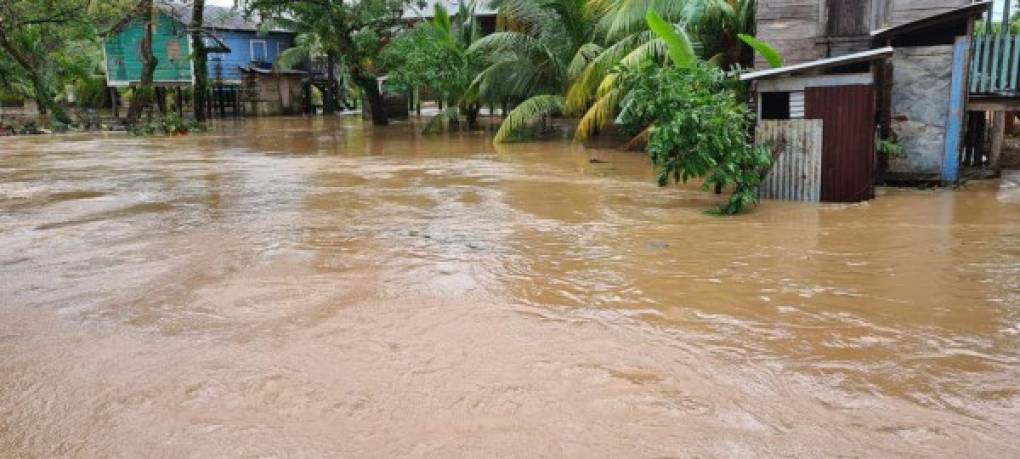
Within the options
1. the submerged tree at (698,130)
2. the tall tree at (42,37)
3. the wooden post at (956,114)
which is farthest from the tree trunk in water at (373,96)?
the wooden post at (956,114)

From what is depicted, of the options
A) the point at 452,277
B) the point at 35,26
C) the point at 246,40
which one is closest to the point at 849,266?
the point at 452,277

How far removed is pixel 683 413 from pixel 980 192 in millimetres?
8106

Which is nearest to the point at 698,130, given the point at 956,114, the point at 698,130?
the point at 698,130

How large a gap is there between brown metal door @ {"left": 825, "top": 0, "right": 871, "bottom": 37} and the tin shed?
2.41 m

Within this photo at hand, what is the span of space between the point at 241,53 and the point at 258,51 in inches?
36.9

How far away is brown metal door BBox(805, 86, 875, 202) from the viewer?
9.15 metres

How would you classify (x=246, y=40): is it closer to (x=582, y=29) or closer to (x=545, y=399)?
(x=582, y=29)

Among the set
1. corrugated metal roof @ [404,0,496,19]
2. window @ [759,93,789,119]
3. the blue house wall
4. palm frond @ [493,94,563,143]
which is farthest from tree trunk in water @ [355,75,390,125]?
window @ [759,93,789,119]

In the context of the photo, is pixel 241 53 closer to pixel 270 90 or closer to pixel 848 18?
pixel 270 90

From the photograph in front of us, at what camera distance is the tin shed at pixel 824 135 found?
9.16 metres

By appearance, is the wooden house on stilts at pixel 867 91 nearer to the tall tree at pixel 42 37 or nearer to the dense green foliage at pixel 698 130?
the dense green foliage at pixel 698 130

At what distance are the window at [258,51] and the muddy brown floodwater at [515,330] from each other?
3055 cm

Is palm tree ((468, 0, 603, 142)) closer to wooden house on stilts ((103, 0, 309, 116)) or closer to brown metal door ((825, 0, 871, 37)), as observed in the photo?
brown metal door ((825, 0, 871, 37))

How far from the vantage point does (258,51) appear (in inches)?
1522
